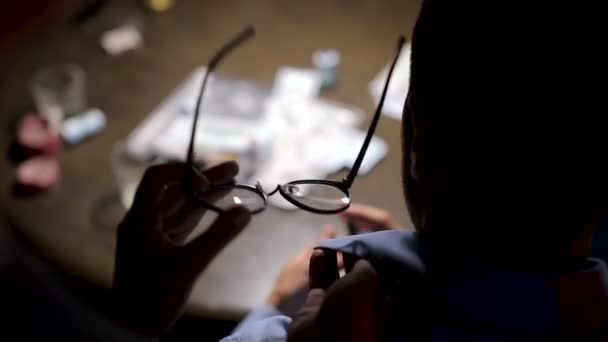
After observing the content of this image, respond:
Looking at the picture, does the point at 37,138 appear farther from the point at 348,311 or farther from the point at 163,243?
the point at 348,311

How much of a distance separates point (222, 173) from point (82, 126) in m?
0.69

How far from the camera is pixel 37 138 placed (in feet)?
4.25

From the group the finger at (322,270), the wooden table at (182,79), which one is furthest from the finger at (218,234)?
the wooden table at (182,79)

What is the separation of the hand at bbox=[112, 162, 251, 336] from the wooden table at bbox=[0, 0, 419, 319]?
25cm

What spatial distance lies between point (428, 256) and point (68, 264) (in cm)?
71

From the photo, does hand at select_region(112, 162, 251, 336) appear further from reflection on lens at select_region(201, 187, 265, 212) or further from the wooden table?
the wooden table

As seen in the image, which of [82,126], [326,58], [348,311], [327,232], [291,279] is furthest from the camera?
[326,58]

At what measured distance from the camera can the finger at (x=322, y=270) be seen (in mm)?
651

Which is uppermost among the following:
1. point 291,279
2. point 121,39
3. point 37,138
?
point 121,39

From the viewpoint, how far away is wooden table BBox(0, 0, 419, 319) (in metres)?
1.10

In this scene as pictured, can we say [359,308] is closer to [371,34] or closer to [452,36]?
[452,36]

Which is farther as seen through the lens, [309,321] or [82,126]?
[82,126]

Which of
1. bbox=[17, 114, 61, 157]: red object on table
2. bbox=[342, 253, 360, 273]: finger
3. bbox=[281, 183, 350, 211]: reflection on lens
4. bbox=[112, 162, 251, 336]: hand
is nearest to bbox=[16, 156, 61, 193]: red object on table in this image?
bbox=[17, 114, 61, 157]: red object on table

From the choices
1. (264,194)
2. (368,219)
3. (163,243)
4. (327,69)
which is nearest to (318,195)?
(264,194)
